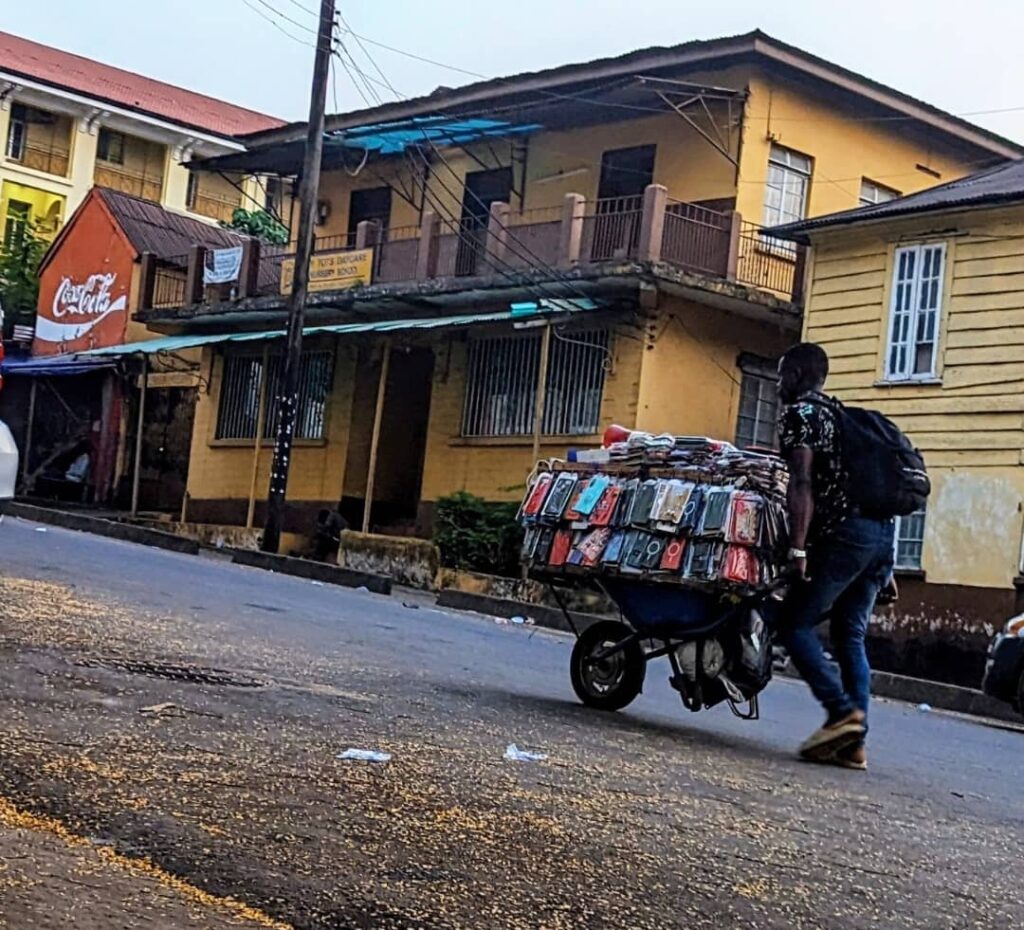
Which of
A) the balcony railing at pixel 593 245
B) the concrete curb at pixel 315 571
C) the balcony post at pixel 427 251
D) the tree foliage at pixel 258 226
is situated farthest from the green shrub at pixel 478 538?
the tree foliage at pixel 258 226

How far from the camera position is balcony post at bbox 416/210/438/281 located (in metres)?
23.4

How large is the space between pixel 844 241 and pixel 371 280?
300 inches

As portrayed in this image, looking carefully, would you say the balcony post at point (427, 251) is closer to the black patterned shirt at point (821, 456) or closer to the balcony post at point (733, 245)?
the balcony post at point (733, 245)

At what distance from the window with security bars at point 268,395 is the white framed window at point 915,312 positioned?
10781 mm

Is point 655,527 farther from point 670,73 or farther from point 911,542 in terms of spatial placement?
point 670,73

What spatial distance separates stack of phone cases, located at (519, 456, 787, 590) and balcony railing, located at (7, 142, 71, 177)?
41750 mm

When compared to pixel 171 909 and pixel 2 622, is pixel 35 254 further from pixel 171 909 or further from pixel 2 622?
pixel 171 909

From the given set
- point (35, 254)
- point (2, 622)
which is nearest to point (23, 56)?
point (35, 254)

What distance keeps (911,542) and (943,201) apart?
4.21 m

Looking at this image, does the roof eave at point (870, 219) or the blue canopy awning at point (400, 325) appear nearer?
the roof eave at point (870, 219)

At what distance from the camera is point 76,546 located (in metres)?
15.0

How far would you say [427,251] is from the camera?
77.0 ft

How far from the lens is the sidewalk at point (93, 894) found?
3168mm

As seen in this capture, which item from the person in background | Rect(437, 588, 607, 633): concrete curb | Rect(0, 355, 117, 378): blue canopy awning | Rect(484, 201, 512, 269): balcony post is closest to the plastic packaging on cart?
the person in background
